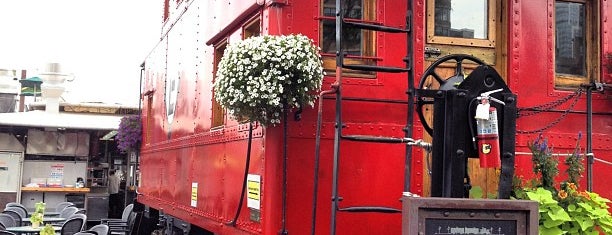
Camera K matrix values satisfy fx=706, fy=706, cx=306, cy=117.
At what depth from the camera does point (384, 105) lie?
4461 mm

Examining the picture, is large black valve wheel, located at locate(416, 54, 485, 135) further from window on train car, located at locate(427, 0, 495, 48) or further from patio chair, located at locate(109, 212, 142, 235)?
patio chair, located at locate(109, 212, 142, 235)

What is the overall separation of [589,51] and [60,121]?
14790 millimetres

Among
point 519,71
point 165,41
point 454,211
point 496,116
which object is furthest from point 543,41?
point 165,41

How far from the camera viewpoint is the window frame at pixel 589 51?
491cm

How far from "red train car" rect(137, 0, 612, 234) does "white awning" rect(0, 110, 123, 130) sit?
40.6 feet

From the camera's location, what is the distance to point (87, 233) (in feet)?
30.1

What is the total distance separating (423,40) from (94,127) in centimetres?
1413

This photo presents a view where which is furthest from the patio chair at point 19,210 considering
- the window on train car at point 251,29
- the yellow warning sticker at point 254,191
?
the yellow warning sticker at point 254,191

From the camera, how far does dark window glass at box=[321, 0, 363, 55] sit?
448 centimetres

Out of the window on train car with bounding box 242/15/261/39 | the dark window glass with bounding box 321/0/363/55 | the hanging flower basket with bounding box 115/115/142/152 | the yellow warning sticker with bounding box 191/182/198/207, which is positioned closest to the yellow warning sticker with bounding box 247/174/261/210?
the dark window glass with bounding box 321/0/363/55

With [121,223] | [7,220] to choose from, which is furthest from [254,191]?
[121,223]

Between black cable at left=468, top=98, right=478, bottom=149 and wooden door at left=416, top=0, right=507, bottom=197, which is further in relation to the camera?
A: wooden door at left=416, top=0, right=507, bottom=197

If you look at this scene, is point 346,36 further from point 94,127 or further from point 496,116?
point 94,127

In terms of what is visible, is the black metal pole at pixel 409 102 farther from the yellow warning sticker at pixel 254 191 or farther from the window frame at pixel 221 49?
the window frame at pixel 221 49
